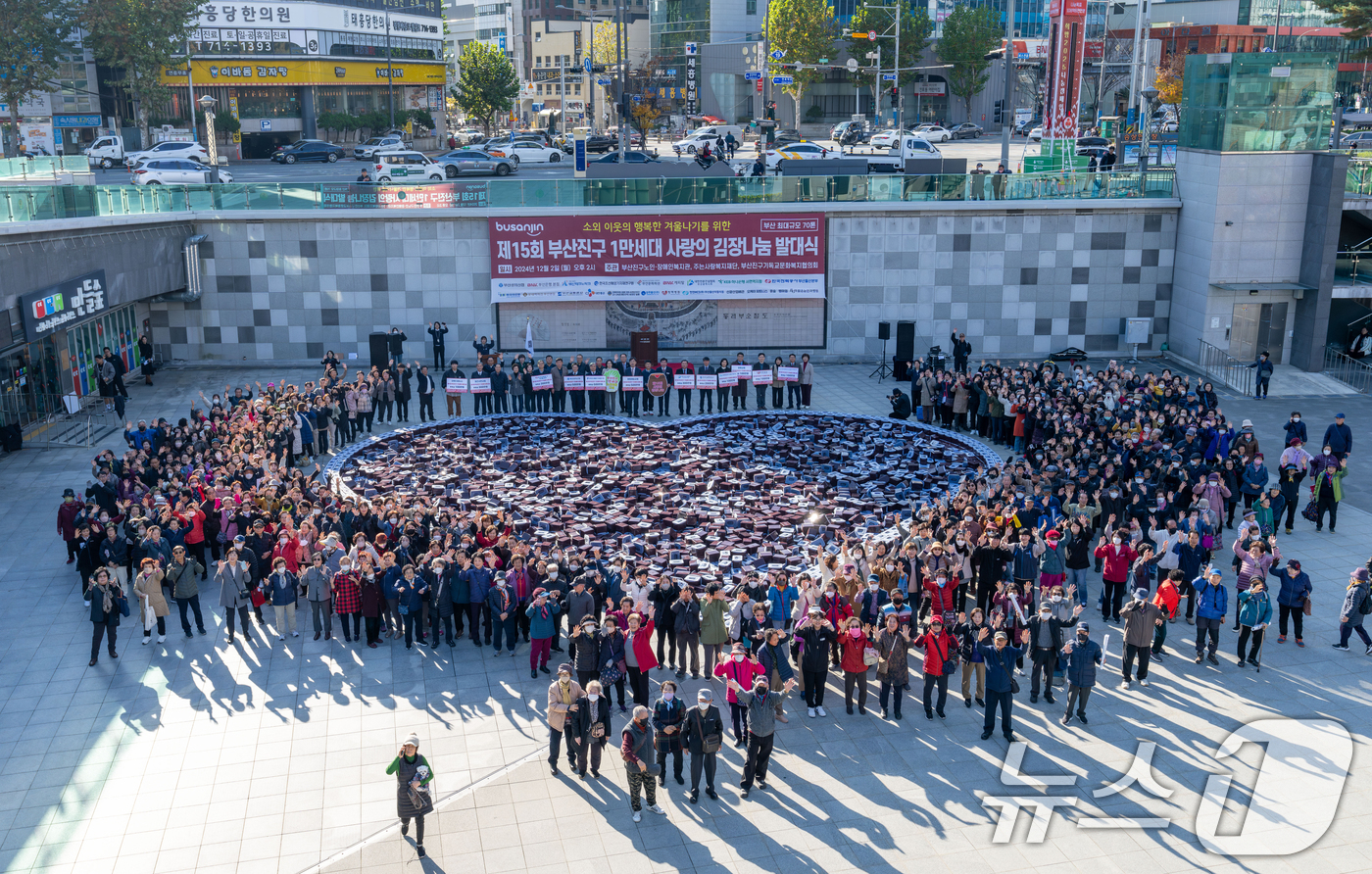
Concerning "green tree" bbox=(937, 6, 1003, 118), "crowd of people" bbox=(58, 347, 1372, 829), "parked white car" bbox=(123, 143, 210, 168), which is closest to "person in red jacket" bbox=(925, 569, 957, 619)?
"crowd of people" bbox=(58, 347, 1372, 829)

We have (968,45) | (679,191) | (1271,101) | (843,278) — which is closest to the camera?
(1271,101)

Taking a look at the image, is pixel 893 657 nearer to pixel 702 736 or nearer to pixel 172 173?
pixel 702 736

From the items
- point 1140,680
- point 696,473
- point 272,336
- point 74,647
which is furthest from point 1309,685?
point 272,336

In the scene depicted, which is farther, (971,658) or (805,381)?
(805,381)

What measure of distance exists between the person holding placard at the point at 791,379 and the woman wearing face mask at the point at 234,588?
47.1 feet

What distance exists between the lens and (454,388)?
27172mm

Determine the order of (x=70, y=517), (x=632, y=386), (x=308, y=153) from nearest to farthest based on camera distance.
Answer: (x=70, y=517)
(x=632, y=386)
(x=308, y=153)

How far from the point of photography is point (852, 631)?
13844 mm

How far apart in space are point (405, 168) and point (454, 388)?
20.5 meters

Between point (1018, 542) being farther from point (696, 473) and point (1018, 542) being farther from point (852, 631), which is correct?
point (696, 473)

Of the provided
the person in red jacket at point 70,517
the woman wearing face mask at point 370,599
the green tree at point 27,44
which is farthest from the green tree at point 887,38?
the woman wearing face mask at point 370,599

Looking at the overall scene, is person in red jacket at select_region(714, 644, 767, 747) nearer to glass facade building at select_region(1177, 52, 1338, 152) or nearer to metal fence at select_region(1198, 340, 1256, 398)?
metal fence at select_region(1198, 340, 1256, 398)

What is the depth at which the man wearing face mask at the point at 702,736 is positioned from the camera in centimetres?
1207

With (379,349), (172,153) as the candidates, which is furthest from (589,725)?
(172,153)
